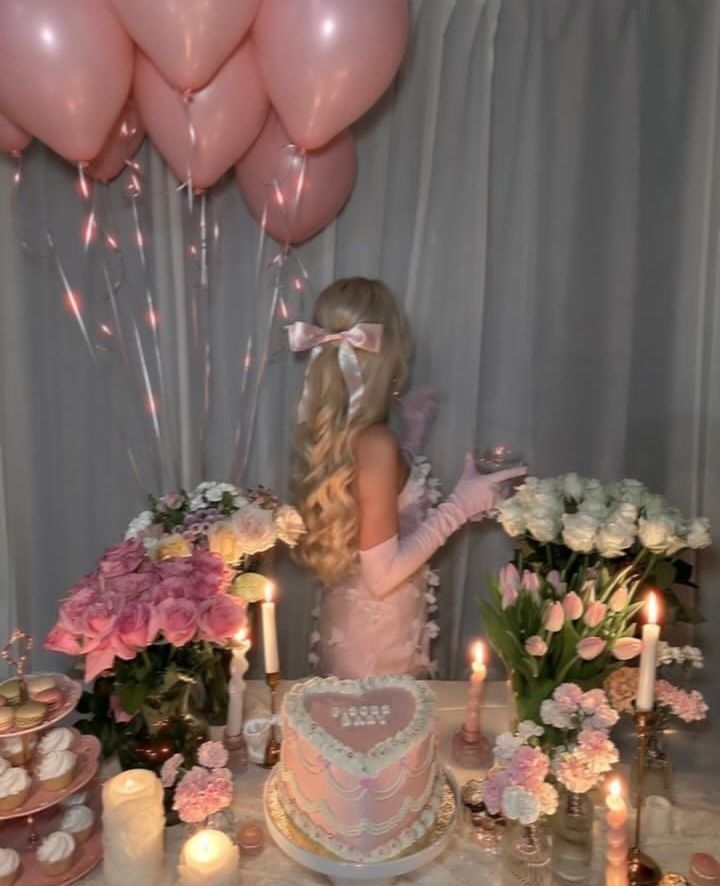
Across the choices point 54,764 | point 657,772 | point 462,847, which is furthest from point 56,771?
point 657,772

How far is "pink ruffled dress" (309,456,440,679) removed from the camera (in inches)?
69.8

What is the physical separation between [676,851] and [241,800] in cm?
71

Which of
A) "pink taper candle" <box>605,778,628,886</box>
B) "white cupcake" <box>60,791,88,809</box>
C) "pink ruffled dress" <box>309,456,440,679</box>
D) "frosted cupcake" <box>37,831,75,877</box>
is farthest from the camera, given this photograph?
"pink ruffled dress" <box>309,456,440,679</box>

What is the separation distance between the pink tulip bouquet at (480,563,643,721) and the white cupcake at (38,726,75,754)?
27.5 inches

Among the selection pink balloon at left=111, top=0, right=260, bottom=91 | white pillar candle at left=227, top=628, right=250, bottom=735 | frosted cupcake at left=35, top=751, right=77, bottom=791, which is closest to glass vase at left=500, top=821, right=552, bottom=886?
white pillar candle at left=227, top=628, right=250, bottom=735

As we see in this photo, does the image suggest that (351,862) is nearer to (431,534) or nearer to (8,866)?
(8,866)

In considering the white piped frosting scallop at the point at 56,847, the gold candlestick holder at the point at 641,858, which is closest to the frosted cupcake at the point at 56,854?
the white piped frosting scallop at the point at 56,847

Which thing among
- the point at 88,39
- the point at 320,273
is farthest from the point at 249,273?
the point at 88,39

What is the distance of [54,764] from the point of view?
3.90ft

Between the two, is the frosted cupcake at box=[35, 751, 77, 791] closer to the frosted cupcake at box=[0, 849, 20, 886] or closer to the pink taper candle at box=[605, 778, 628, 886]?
the frosted cupcake at box=[0, 849, 20, 886]

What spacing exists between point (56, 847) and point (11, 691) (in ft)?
0.78

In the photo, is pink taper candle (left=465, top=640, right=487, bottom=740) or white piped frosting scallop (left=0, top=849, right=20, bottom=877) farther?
pink taper candle (left=465, top=640, right=487, bottom=740)

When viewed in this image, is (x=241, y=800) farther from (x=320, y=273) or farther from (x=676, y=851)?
(x=320, y=273)

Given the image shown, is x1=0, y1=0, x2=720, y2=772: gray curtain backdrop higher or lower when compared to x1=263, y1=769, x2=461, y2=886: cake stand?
higher
